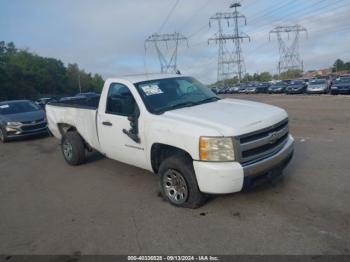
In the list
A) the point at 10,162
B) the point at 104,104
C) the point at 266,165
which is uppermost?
the point at 104,104

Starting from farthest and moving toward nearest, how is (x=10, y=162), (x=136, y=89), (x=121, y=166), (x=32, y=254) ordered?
(x=10, y=162) → (x=121, y=166) → (x=136, y=89) → (x=32, y=254)

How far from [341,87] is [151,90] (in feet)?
88.1

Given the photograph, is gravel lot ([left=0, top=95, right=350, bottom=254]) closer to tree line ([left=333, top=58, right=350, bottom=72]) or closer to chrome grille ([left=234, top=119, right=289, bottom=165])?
chrome grille ([left=234, top=119, right=289, bottom=165])

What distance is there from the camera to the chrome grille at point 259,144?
4.20 metres

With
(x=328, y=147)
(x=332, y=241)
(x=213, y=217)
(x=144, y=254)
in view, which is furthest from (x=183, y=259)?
(x=328, y=147)

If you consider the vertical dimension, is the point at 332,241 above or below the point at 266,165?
below

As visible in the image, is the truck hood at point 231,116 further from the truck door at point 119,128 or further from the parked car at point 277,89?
the parked car at point 277,89

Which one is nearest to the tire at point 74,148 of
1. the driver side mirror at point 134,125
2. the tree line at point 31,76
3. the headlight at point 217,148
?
the driver side mirror at point 134,125

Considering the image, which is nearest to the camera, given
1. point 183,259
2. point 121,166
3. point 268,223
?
point 183,259

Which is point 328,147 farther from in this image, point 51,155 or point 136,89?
point 51,155

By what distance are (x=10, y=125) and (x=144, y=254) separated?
32.4 feet

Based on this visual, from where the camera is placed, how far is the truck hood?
167 inches

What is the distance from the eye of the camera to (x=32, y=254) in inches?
151

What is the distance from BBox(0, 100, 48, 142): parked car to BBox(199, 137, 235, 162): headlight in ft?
31.2
